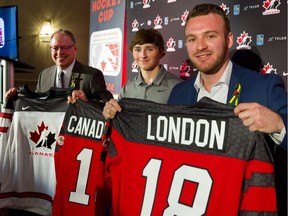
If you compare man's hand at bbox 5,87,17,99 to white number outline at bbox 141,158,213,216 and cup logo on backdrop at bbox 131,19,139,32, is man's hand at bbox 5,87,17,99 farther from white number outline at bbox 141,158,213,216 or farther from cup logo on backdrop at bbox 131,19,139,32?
cup logo on backdrop at bbox 131,19,139,32

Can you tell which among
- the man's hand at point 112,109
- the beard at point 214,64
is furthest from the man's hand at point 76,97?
the beard at point 214,64

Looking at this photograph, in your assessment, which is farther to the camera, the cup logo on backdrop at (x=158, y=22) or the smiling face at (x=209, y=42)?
the cup logo on backdrop at (x=158, y=22)

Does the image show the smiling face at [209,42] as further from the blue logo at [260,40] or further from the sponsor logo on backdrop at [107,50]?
the sponsor logo on backdrop at [107,50]

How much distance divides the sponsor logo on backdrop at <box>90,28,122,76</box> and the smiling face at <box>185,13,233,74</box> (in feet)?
8.60

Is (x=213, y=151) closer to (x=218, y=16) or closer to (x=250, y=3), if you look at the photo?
(x=218, y=16)

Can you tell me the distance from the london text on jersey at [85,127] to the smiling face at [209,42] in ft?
1.98

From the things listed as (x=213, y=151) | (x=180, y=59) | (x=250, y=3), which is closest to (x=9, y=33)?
(x=180, y=59)

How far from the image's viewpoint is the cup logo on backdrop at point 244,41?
2434mm

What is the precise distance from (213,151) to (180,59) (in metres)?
1.93

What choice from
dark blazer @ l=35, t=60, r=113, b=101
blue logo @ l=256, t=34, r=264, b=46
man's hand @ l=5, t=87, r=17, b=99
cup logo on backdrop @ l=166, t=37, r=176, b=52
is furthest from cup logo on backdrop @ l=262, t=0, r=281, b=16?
man's hand @ l=5, t=87, r=17, b=99

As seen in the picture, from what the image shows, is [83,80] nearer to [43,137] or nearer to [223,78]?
[43,137]

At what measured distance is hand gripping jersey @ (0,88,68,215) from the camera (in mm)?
2318

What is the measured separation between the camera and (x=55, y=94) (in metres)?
2.27

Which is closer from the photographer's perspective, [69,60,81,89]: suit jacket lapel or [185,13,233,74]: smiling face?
[185,13,233,74]: smiling face
